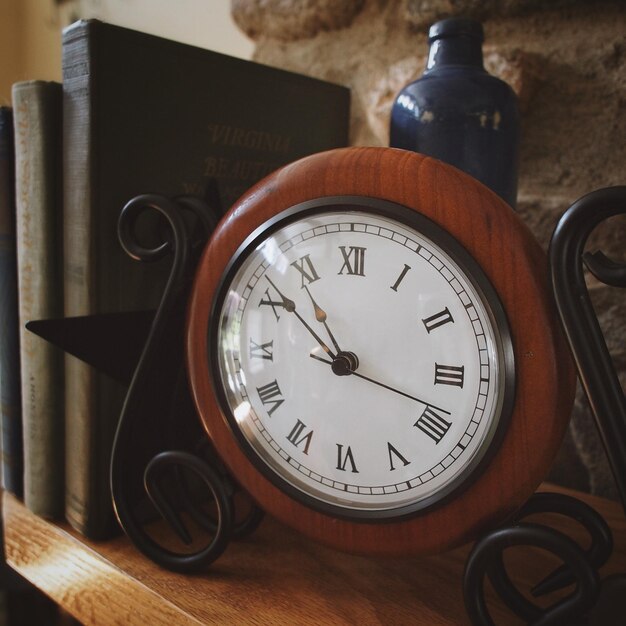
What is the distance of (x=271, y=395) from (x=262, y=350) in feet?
0.13

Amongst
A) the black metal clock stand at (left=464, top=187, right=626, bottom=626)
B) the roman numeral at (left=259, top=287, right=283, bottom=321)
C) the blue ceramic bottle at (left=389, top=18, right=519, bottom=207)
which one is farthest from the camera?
the blue ceramic bottle at (left=389, top=18, right=519, bottom=207)

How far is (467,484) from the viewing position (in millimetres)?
464

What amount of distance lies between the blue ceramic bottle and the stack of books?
20cm

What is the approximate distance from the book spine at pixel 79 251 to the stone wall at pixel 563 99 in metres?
0.43

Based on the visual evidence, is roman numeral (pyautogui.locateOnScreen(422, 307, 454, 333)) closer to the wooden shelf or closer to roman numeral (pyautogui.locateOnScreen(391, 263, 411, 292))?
roman numeral (pyautogui.locateOnScreen(391, 263, 411, 292))

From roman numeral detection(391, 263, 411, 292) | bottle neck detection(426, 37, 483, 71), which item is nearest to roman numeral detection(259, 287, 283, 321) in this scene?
roman numeral detection(391, 263, 411, 292)

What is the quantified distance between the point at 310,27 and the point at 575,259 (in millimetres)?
687

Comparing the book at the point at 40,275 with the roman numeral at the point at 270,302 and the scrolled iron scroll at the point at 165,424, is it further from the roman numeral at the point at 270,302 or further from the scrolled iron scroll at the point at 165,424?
the roman numeral at the point at 270,302

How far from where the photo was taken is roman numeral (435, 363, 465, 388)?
467 millimetres

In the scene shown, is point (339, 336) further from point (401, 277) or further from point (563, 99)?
point (563, 99)

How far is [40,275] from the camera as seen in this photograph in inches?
26.1

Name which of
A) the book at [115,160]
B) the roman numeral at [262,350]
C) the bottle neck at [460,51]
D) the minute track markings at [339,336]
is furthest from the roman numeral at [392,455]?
the bottle neck at [460,51]

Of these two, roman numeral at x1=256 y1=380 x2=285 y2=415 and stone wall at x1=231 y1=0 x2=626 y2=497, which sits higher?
stone wall at x1=231 y1=0 x2=626 y2=497

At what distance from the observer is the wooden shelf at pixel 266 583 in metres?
0.51
